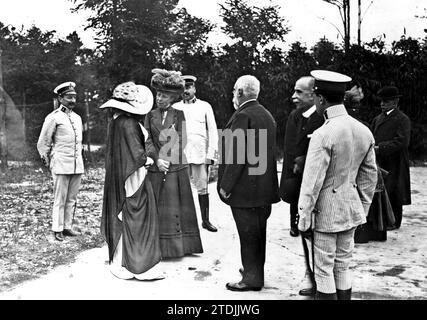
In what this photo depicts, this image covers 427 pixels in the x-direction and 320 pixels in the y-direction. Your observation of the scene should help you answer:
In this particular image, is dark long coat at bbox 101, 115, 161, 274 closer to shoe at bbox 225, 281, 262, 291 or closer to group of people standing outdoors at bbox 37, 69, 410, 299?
group of people standing outdoors at bbox 37, 69, 410, 299

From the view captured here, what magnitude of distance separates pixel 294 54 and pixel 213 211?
8.40 ft

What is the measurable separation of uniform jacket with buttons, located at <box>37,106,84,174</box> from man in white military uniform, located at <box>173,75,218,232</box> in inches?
48.9

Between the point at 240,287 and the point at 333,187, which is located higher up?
the point at 333,187

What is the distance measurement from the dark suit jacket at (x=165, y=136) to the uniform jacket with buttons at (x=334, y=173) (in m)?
1.97

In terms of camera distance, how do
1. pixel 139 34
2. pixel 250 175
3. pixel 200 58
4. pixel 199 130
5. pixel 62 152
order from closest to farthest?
pixel 250 175 < pixel 139 34 < pixel 200 58 < pixel 62 152 < pixel 199 130

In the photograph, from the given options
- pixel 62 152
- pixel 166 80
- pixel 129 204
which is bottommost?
pixel 129 204

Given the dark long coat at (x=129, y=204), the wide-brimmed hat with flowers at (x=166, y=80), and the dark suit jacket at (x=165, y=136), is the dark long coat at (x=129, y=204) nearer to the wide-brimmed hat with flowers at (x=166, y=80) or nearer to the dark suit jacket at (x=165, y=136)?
the dark suit jacket at (x=165, y=136)

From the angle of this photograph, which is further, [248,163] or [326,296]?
[248,163]

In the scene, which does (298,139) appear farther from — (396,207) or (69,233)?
(69,233)

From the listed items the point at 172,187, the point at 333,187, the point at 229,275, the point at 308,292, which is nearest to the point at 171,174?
the point at 172,187

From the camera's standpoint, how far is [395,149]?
19.0ft

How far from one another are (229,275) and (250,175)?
964mm

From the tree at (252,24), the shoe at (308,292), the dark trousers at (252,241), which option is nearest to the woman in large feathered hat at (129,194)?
the dark trousers at (252,241)

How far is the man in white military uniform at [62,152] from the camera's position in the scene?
18.0 feet
